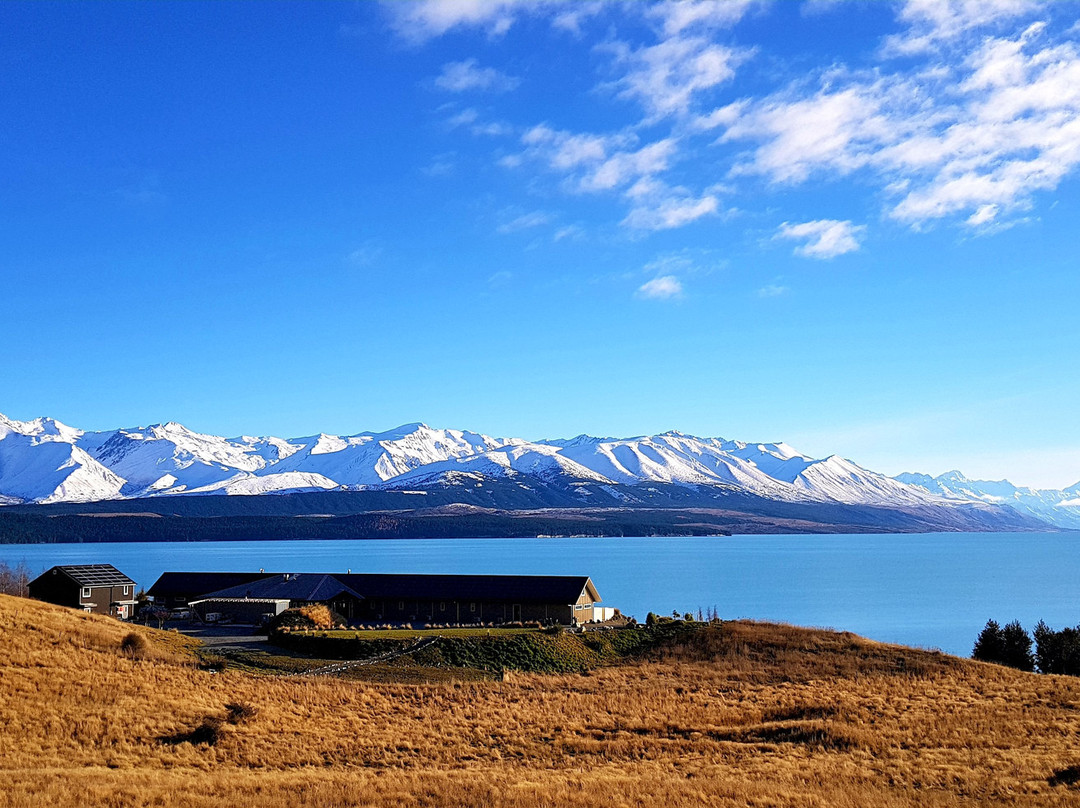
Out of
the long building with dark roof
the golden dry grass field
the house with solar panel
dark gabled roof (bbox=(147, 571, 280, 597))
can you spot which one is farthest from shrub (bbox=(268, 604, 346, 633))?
the house with solar panel

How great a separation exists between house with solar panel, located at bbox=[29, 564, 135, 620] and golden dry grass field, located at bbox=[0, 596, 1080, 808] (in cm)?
1921

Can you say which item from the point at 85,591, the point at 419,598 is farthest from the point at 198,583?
the point at 419,598

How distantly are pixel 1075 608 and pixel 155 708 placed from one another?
411 feet

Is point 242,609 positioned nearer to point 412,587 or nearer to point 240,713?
point 412,587

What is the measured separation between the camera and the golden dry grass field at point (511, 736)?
77.8 ft

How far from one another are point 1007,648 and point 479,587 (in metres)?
37.0

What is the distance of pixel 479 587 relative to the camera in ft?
233

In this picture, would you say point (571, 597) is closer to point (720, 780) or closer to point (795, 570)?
point (720, 780)

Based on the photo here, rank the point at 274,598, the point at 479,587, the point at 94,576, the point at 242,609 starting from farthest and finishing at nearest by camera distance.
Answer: the point at 94,576, the point at 274,598, the point at 479,587, the point at 242,609

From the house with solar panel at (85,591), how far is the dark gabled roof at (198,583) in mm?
5184

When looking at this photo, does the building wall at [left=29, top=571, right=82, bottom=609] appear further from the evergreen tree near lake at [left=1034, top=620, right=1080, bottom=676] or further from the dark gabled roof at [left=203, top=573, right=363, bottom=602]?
the evergreen tree near lake at [left=1034, top=620, right=1080, bottom=676]

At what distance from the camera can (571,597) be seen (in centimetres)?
6831

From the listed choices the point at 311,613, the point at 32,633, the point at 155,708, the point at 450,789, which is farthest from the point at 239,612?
the point at 450,789

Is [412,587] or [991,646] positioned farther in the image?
[412,587]
